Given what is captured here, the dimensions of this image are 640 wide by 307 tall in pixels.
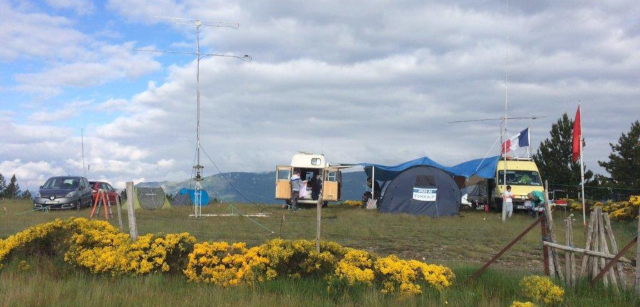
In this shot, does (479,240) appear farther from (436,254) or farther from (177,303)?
(177,303)

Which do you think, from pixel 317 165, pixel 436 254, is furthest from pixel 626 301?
pixel 317 165

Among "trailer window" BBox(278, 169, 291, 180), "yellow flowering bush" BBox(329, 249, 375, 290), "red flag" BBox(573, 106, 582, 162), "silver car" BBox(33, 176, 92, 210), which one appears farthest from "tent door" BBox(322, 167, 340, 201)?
"yellow flowering bush" BBox(329, 249, 375, 290)

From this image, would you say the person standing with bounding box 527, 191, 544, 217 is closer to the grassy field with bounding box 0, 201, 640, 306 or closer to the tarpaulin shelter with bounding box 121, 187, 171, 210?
the grassy field with bounding box 0, 201, 640, 306

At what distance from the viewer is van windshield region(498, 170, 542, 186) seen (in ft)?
92.9

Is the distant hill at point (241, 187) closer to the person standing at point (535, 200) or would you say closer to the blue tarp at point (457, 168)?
the blue tarp at point (457, 168)

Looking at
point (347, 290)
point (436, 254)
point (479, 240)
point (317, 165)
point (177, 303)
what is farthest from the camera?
point (317, 165)

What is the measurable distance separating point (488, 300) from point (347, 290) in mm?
1944

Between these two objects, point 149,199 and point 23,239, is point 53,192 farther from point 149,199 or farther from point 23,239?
point 23,239

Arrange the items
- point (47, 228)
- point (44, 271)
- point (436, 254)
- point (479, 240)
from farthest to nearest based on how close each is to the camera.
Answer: point (479, 240)
point (436, 254)
point (47, 228)
point (44, 271)

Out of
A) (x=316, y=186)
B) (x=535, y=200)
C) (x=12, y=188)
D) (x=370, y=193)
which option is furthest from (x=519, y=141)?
(x=12, y=188)

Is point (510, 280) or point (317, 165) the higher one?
point (317, 165)

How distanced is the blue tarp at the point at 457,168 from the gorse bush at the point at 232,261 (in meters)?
A: 17.6

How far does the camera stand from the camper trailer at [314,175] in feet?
99.7

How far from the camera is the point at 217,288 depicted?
8.93m
